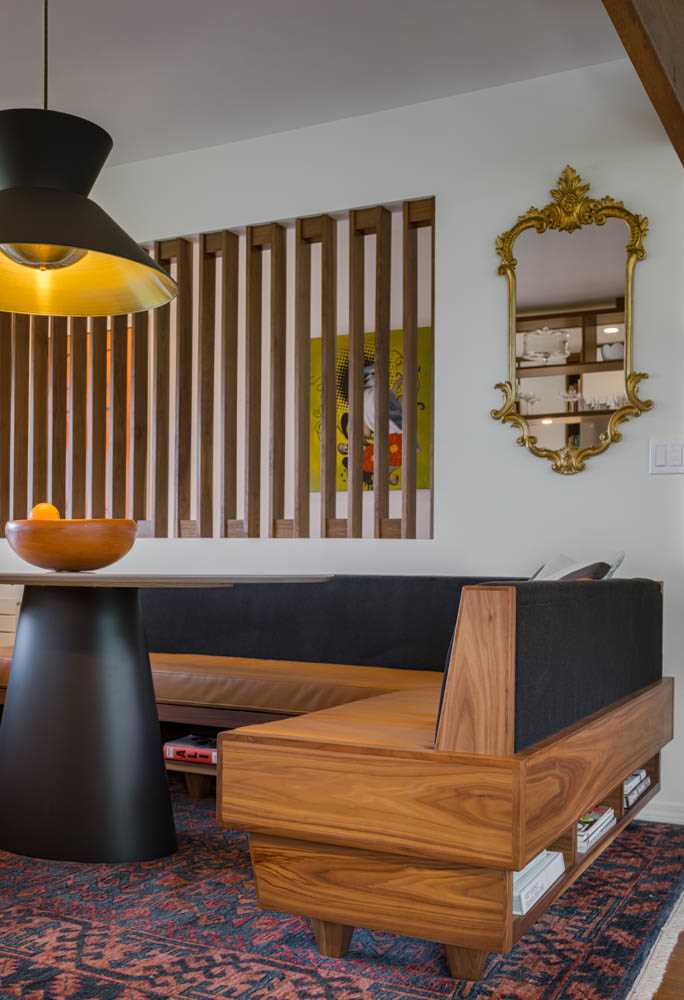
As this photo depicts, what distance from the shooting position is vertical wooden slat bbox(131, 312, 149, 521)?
438cm

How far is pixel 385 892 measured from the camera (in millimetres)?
1794

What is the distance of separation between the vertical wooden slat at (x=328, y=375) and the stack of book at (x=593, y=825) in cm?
171

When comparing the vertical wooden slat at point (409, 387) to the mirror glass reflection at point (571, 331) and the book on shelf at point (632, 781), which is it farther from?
the book on shelf at point (632, 781)

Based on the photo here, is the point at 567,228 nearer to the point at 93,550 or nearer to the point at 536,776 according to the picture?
the point at 93,550

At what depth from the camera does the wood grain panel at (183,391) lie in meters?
4.25

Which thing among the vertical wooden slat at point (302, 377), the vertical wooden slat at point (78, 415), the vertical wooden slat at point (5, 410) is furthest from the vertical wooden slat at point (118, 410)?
the vertical wooden slat at point (302, 377)

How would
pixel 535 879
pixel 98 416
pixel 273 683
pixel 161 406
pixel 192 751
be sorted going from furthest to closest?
pixel 98 416
pixel 161 406
pixel 192 751
pixel 273 683
pixel 535 879

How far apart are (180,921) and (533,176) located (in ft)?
8.87

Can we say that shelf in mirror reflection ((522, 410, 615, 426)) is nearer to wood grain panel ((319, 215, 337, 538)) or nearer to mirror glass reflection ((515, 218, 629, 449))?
mirror glass reflection ((515, 218, 629, 449))

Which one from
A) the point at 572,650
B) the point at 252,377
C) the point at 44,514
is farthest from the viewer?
the point at 252,377

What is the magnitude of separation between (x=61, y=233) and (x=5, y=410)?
8.11ft

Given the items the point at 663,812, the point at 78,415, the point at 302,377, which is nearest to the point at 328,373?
the point at 302,377

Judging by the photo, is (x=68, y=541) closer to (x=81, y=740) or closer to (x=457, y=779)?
(x=81, y=740)

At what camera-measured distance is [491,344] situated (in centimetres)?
356
